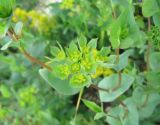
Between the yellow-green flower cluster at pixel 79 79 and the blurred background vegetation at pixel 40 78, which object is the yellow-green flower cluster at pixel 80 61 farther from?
the blurred background vegetation at pixel 40 78

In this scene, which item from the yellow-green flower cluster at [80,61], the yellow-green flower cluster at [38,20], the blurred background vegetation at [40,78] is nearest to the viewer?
the yellow-green flower cluster at [80,61]

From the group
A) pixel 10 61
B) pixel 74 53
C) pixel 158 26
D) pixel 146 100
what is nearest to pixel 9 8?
pixel 74 53

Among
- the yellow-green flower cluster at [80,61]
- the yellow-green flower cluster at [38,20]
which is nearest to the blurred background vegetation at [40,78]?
the yellow-green flower cluster at [38,20]

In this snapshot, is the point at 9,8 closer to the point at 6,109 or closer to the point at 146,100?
the point at 146,100

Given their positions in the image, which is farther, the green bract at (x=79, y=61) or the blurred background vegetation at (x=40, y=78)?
the blurred background vegetation at (x=40, y=78)

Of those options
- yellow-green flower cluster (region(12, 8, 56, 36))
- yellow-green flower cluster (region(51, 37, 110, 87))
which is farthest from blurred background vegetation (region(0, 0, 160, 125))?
yellow-green flower cluster (region(51, 37, 110, 87))

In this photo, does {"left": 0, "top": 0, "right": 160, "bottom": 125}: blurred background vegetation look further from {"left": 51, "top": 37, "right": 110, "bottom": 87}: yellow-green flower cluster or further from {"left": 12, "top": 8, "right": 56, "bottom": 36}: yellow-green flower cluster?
{"left": 51, "top": 37, "right": 110, "bottom": 87}: yellow-green flower cluster
